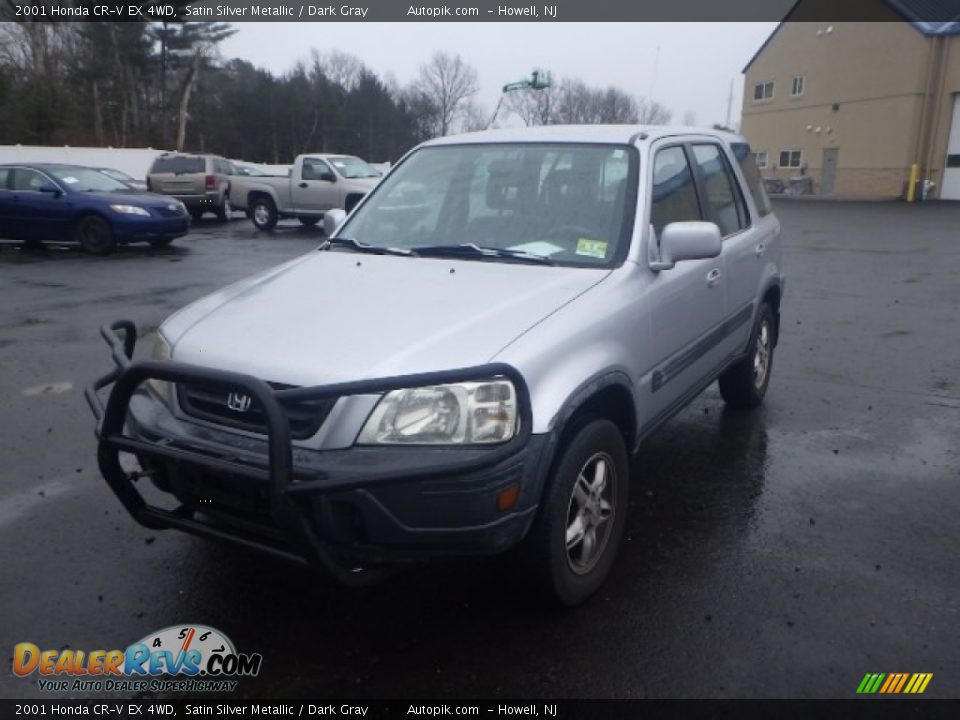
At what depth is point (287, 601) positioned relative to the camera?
331 centimetres

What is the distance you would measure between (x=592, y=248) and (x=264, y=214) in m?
18.5

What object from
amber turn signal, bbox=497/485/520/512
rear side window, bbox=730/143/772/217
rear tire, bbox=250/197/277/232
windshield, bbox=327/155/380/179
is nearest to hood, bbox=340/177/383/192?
windshield, bbox=327/155/380/179

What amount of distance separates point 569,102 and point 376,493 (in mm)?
57662

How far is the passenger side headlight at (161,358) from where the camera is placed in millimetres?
3146

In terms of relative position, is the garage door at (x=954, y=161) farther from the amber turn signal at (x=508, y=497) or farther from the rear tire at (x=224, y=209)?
the amber turn signal at (x=508, y=497)

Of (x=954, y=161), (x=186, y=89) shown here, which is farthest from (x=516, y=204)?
(x=186, y=89)

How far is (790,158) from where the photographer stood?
43375mm

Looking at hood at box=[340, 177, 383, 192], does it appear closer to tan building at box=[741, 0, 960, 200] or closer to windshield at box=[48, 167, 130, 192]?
windshield at box=[48, 167, 130, 192]

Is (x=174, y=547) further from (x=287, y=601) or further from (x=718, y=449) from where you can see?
(x=718, y=449)

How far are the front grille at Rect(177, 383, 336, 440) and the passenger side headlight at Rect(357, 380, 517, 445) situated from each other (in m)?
0.18

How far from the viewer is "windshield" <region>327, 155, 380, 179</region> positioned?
1997 cm

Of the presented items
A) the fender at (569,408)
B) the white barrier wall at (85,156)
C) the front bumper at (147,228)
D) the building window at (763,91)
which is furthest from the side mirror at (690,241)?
the building window at (763,91)

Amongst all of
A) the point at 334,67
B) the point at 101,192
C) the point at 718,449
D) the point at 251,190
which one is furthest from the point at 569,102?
the point at 718,449

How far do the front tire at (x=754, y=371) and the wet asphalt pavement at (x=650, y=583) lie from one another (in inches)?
5.2
